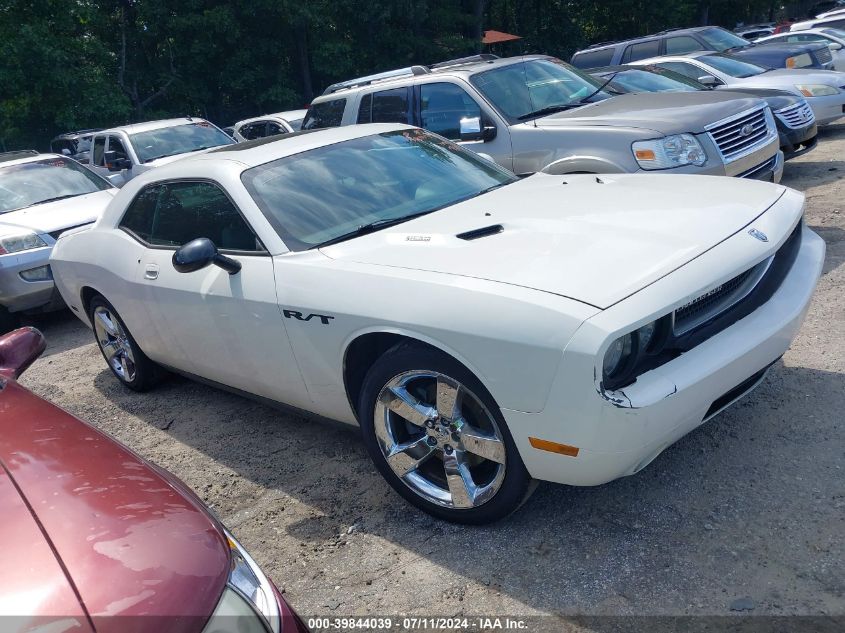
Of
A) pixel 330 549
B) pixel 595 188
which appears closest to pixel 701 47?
pixel 595 188

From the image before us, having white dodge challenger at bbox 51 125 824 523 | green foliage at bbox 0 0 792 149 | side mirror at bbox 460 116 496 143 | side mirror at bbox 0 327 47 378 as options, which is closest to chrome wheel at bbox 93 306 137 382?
white dodge challenger at bbox 51 125 824 523

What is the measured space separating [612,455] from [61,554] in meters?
1.70

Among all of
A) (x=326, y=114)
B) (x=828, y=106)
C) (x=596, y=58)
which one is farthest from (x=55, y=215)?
(x=596, y=58)

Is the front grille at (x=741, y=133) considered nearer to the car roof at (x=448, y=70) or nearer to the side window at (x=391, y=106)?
the car roof at (x=448, y=70)

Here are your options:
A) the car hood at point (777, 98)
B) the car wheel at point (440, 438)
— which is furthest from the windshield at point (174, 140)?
the car wheel at point (440, 438)

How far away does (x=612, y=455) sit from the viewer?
8.63 feet

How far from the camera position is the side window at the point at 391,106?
755 centimetres

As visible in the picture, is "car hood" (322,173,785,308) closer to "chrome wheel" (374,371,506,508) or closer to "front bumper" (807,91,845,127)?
"chrome wheel" (374,371,506,508)

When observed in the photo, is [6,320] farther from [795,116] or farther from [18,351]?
[795,116]

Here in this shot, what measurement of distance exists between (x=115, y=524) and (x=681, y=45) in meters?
14.3

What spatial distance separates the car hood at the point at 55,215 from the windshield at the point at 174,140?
2.95 metres

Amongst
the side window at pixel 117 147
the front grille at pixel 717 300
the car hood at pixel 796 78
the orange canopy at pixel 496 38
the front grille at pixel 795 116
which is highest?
the front grille at pixel 717 300

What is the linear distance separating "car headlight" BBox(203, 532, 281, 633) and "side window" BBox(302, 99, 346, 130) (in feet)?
21.4

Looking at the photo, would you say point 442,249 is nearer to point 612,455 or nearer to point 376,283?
point 376,283
